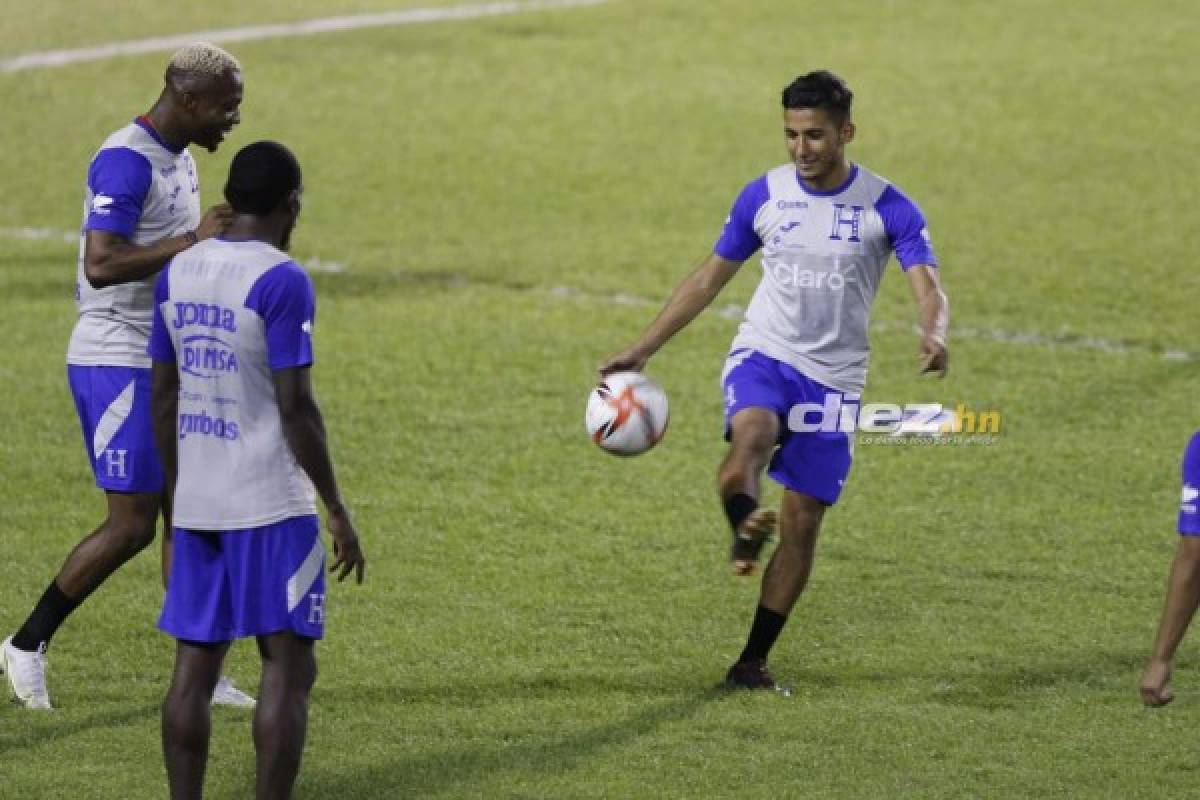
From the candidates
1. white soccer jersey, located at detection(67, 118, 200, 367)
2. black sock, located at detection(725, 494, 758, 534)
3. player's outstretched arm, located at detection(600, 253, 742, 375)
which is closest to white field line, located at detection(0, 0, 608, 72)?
white soccer jersey, located at detection(67, 118, 200, 367)

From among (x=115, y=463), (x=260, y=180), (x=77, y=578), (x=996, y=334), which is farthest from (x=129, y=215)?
(x=996, y=334)

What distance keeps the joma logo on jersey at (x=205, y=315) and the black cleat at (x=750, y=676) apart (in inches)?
116

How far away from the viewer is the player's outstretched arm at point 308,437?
6.20 meters

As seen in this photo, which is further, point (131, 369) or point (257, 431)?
point (131, 369)

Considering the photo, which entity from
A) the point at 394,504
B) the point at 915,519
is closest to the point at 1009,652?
the point at 915,519

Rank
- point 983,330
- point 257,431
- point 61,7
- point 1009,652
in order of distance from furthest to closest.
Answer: point 61,7 < point 983,330 < point 1009,652 < point 257,431

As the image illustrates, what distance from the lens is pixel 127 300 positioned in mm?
8086

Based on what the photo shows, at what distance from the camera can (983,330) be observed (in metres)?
15.0

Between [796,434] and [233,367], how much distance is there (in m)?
2.76

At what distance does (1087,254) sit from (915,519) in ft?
22.3

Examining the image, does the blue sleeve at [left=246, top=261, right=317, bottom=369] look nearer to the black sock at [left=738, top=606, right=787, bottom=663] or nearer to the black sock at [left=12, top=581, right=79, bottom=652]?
the black sock at [left=12, top=581, right=79, bottom=652]

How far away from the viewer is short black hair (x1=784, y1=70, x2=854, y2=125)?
820cm

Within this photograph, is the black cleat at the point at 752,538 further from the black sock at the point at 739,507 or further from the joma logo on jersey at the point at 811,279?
the joma logo on jersey at the point at 811,279

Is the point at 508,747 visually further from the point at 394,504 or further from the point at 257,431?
the point at 394,504
